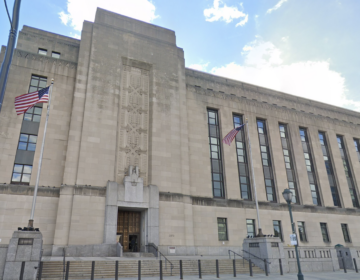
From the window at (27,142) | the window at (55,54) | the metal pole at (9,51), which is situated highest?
the window at (55,54)

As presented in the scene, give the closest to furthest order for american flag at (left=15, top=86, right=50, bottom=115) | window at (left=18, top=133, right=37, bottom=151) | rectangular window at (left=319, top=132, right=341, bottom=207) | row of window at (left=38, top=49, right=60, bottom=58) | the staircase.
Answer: the staircase → american flag at (left=15, top=86, right=50, bottom=115) → window at (left=18, top=133, right=37, bottom=151) → row of window at (left=38, top=49, right=60, bottom=58) → rectangular window at (left=319, top=132, right=341, bottom=207)

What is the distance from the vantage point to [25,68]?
95.0 feet

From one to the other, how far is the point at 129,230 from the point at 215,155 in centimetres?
1313

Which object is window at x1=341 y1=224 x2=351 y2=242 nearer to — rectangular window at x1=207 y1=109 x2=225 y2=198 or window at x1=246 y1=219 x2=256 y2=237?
window at x1=246 y1=219 x2=256 y2=237

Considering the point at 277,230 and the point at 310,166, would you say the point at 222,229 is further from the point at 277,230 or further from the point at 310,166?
the point at 310,166

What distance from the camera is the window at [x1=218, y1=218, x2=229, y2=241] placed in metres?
30.8

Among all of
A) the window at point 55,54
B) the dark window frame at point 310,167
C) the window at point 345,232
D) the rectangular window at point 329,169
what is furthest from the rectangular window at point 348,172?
the window at point 55,54

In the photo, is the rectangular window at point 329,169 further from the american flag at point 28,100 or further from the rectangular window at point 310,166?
the american flag at point 28,100

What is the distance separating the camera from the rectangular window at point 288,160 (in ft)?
123

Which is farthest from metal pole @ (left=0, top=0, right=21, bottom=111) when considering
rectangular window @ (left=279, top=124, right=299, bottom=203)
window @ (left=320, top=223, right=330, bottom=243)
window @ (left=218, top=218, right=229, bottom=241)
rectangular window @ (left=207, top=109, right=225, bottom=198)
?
window @ (left=320, top=223, right=330, bottom=243)

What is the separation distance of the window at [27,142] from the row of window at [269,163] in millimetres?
18805

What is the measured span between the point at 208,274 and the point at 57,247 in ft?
40.1

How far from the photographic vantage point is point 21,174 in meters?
25.5

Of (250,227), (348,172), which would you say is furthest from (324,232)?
(348,172)
